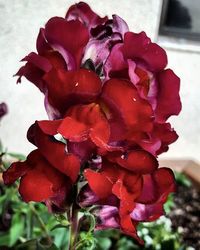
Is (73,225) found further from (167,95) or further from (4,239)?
(4,239)

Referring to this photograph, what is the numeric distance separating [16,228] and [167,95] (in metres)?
0.66

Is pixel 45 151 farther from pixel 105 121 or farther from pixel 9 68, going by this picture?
pixel 9 68

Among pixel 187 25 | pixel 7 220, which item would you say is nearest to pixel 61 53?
pixel 7 220

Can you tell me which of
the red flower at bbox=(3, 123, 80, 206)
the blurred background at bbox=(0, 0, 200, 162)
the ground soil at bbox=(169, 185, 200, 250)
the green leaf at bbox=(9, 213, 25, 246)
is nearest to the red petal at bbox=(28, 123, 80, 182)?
the red flower at bbox=(3, 123, 80, 206)

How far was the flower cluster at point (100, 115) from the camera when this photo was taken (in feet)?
2.39

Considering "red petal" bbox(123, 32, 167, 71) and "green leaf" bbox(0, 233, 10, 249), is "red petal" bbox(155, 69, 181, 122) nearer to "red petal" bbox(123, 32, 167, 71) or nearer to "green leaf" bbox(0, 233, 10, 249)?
"red petal" bbox(123, 32, 167, 71)

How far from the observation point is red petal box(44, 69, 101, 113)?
72cm

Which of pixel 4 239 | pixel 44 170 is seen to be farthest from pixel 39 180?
pixel 4 239

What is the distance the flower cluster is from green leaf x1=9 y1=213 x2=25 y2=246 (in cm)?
Answer: 52

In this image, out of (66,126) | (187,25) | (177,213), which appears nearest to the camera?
(66,126)

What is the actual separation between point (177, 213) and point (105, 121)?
36.3 inches

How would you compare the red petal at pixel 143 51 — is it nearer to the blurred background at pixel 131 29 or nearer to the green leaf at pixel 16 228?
the green leaf at pixel 16 228

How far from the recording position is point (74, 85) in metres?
0.73

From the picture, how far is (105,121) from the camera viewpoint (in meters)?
0.74
